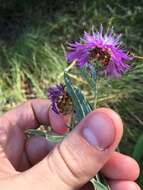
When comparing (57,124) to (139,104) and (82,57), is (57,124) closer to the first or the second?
(82,57)

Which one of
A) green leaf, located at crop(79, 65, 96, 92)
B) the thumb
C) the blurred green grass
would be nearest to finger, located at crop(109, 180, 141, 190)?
the thumb

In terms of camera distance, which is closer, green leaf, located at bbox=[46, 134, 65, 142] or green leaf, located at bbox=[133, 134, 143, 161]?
green leaf, located at bbox=[46, 134, 65, 142]

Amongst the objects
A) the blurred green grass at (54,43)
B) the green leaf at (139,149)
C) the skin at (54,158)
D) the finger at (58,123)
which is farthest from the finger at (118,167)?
the blurred green grass at (54,43)

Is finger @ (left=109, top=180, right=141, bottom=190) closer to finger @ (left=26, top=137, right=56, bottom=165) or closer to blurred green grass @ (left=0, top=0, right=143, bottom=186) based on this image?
finger @ (left=26, top=137, right=56, bottom=165)

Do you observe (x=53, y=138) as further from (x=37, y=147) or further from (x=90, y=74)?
(x=37, y=147)

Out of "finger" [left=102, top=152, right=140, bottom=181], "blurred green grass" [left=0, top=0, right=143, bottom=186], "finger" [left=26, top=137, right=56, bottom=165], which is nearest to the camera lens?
"finger" [left=102, top=152, right=140, bottom=181]

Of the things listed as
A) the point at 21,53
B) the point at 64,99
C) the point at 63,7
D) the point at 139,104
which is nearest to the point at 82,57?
the point at 64,99

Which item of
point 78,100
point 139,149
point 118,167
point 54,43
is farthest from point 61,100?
point 54,43

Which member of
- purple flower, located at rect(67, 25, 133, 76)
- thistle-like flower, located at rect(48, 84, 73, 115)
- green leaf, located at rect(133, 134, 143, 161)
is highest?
purple flower, located at rect(67, 25, 133, 76)

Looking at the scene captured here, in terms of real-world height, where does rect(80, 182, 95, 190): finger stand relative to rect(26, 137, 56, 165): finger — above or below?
below
